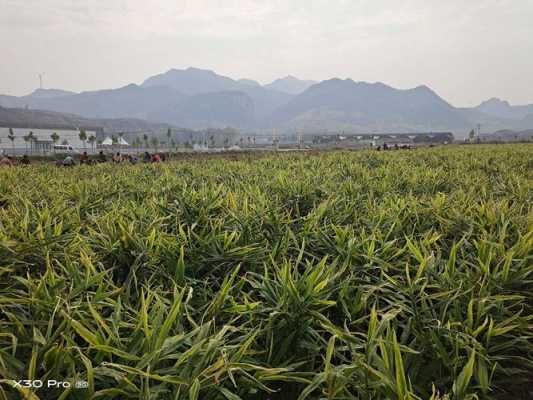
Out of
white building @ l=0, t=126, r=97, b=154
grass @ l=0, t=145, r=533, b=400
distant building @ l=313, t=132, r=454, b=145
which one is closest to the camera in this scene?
grass @ l=0, t=145, r=533, b=400

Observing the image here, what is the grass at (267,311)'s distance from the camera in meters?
1.55

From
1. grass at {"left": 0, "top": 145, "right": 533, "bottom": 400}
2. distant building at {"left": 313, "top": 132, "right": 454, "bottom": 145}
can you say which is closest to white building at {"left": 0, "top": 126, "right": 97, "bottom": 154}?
distant building at {"left": 313, "top": 132, "right": 454, "bottom": 145}

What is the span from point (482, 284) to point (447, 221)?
4.68 feet

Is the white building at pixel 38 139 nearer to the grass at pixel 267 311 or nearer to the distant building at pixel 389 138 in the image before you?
the distant building at pixel 389 138

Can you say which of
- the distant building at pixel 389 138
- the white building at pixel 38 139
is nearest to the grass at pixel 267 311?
the white building at pixel 38 139

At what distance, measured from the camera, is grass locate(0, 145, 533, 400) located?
5.08 feet

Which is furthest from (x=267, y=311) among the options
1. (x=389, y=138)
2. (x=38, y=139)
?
(x=389, y=138)

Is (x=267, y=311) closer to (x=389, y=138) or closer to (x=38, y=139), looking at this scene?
(x=38, y=139)

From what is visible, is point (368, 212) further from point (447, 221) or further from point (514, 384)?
point (514, 384)

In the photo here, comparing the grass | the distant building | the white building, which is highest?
the distant building

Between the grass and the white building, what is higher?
the white building

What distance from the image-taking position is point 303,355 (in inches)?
79.4

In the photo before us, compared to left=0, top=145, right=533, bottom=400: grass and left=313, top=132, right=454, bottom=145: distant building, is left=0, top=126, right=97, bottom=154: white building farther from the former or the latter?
left=0, top=145, right=533, bottom=400: grass

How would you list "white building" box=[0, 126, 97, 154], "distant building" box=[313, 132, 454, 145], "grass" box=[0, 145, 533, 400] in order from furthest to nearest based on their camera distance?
"distant building" box=[313, 132, 454, 145] < "white building" box=[0, 126, 97, 154] < "grass" box=[0, 145, 533, 400]
